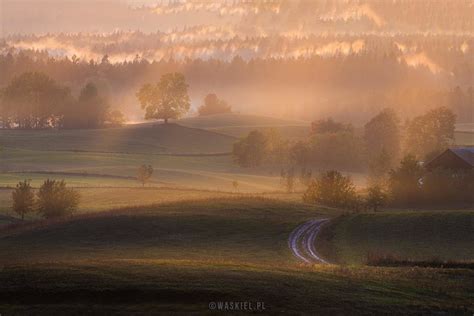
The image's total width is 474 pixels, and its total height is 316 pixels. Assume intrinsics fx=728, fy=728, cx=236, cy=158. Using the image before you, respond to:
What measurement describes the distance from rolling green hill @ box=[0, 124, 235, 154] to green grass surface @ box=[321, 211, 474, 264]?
99948mm

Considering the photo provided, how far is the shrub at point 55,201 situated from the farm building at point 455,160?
54302mm

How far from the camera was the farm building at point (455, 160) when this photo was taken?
347ft

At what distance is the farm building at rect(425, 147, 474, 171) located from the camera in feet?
347

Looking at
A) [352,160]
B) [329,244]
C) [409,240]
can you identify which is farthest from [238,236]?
[352,160]

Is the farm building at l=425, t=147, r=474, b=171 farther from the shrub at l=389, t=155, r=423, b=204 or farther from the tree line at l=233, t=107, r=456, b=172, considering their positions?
the tree line at l=233, t=107, r=456, b=172

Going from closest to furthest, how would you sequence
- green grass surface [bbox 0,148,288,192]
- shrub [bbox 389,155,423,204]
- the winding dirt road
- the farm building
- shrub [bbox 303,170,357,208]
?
the winding dirt road
shrub [bbox 303,170,357,208]
shrub [bbox 389,155,423,204]
the farm building
green grass surface [bbox 0,148,288,192]

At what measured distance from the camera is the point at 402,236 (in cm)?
6322

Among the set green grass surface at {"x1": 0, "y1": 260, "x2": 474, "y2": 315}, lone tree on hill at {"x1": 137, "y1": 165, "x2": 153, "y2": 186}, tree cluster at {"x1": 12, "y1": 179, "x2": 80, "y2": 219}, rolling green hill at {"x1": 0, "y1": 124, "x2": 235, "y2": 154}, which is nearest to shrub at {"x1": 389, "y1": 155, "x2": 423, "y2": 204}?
lone tree on hill at {"x1": 137, "y1": 165, "x2": 153, "y2": 186}

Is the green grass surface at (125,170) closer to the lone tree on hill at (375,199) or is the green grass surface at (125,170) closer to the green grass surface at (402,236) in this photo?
the lone tree on hill at (375,199)

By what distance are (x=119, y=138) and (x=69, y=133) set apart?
14677 mm

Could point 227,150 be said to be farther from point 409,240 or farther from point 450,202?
point 409,240

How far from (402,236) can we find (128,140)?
121 metres

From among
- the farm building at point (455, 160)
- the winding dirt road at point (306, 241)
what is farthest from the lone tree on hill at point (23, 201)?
the farm building at point (455, 160)

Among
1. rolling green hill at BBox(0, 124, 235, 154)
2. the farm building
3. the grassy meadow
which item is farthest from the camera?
rolling green hill at BBox(0, 124, 235, 154)
